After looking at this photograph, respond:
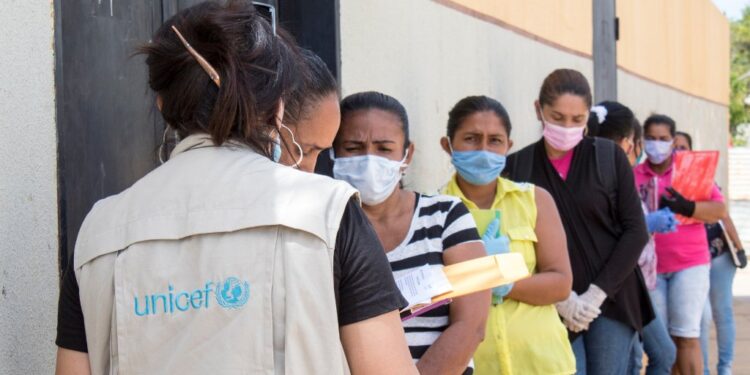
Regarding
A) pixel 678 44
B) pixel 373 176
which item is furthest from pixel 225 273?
pixel 678 44

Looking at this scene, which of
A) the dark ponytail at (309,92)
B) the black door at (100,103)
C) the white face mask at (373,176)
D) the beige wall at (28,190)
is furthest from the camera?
the white face mask at (373,176)

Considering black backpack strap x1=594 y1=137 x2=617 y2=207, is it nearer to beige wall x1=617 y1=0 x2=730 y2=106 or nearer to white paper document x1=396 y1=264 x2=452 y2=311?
white paper document x1=396 y1=264 x2=452 y2=311

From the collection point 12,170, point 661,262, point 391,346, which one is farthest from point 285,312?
point 661,262

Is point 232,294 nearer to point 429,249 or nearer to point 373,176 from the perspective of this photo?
point 429,249

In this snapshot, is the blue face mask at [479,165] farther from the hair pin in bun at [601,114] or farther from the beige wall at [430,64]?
the hair pin in bun at [601,114]

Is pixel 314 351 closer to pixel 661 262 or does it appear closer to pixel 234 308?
pixel 234 308

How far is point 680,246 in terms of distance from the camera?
663cm

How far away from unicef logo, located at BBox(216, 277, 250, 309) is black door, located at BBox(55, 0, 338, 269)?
1224 mm

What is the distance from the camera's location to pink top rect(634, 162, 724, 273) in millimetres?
6641

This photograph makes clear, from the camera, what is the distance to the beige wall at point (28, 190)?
2.60 metres

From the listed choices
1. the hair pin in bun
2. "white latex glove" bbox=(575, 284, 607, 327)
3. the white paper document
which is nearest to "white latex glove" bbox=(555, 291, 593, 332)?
"white latex glove" bbox=(575, 284, 607, 327)

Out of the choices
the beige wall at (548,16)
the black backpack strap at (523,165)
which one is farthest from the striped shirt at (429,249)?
the beige wall at (548,16)

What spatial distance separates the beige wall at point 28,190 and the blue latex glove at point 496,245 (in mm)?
1501

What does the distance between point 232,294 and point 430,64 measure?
12.9 ft
